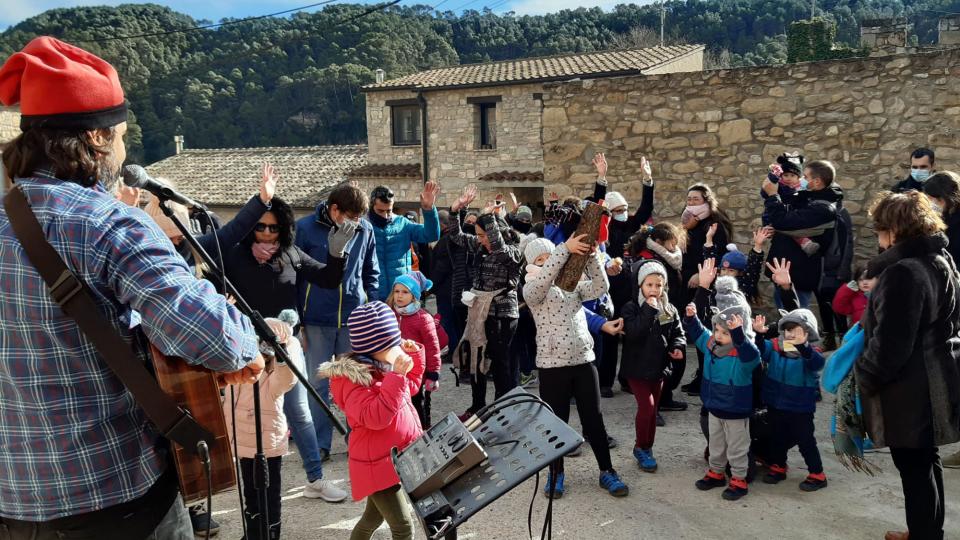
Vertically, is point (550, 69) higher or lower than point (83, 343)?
higher

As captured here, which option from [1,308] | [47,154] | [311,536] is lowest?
[311,536]

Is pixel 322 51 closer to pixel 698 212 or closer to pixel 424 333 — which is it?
pixel 698 212

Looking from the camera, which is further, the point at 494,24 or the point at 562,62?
the point at 494,24

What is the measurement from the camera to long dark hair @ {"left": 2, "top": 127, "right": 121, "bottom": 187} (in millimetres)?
1706

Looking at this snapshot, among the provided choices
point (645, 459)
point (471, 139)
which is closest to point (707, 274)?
point (645, 459)

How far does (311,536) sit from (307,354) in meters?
1.44

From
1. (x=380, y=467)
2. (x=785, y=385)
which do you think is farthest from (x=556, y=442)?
(x=785, y=385)

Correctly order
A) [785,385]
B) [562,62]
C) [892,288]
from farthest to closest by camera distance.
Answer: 1. [562,62]
2. [785,385]
3. [892,288]

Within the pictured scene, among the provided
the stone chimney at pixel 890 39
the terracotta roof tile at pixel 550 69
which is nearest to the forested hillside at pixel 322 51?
the terracotta roof tile at pixel 550 69

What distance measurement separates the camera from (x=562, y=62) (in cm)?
2155

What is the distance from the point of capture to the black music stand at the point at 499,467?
6.40 feet

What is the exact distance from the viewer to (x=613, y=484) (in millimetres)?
4035

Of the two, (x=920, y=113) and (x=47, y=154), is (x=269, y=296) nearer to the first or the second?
(x=47, y=154)

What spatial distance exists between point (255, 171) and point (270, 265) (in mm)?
24804
